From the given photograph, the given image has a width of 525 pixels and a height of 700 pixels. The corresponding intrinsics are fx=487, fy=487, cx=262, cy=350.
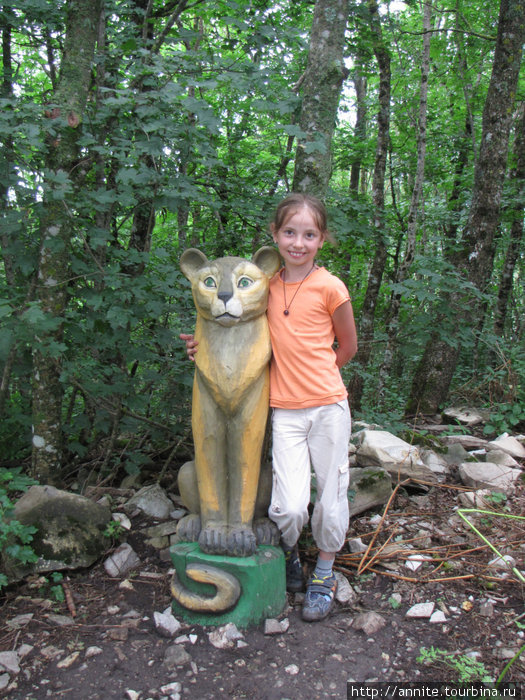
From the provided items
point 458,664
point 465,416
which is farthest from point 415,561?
point 465,416

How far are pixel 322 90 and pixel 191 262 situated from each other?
4.61ft

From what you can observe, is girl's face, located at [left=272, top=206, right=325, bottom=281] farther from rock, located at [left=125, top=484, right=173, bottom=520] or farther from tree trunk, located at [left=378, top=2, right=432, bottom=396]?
tree trunk, located at [left=378, top=2, right=432, bottom=396]

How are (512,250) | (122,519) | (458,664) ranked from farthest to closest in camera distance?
1. (512,250)
2. (122,519)
3. (458,664)

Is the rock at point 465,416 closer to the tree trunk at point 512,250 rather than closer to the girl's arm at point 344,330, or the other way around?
the tree trunk at point 512,250

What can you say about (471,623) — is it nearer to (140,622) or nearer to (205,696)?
(205,696)

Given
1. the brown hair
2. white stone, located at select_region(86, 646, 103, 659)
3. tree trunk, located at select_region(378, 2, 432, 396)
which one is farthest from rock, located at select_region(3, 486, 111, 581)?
tree trunk, located at select_region(378, 2, 432, 396)

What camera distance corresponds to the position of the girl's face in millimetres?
2561

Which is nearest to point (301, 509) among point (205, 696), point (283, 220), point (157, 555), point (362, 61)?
point (205, 696)

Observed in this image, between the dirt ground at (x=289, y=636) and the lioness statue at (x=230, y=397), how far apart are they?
0.49 meters

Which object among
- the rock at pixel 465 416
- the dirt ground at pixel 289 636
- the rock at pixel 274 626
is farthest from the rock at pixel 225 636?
the rock at pixel 465 416

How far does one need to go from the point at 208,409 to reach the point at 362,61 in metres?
4.63

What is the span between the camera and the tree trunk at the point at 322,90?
3049 mm

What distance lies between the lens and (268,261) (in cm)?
273

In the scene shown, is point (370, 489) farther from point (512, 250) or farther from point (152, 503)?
point (512, 250)
